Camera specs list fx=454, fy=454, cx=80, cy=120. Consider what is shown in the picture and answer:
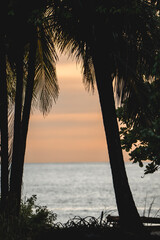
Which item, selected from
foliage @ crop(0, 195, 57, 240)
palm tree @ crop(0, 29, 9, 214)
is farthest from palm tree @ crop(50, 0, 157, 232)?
foliage @ crop(0, 195, 57, 240)

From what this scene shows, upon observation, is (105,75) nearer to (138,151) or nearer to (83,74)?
(138,151)

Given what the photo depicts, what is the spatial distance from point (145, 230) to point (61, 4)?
4.81m

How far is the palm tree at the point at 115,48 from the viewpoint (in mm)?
8477

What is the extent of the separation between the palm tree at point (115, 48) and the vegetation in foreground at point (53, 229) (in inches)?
29.1

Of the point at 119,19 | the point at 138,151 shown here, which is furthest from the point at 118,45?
the point at 138,151

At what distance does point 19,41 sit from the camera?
408 inches

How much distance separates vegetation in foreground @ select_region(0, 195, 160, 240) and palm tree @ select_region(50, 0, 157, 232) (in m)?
0.74

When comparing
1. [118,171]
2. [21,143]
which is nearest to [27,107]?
[21,143]

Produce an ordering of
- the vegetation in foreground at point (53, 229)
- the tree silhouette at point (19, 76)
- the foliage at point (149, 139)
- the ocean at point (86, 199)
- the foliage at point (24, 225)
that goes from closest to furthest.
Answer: the foliage at point (149, 139), the vegetation in foreground at point (53, 229), the foliage at point (24, 225), the tree silhouette at point (19, 76), the ocean at point (86, 199)

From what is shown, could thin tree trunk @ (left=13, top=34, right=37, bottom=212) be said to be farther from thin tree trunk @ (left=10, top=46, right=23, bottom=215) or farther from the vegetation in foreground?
the vegetation in foreground

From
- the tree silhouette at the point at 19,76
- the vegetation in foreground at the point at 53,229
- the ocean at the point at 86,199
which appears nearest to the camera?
the vegetation in foreground at the point at 53,229

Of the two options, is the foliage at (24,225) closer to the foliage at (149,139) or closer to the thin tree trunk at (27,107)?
the thin tree trunk at (27,107)

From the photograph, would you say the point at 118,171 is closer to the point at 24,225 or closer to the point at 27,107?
the point at 24,225

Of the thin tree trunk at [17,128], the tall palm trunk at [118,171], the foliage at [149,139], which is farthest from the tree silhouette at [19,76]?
the foliage at [149,139]
